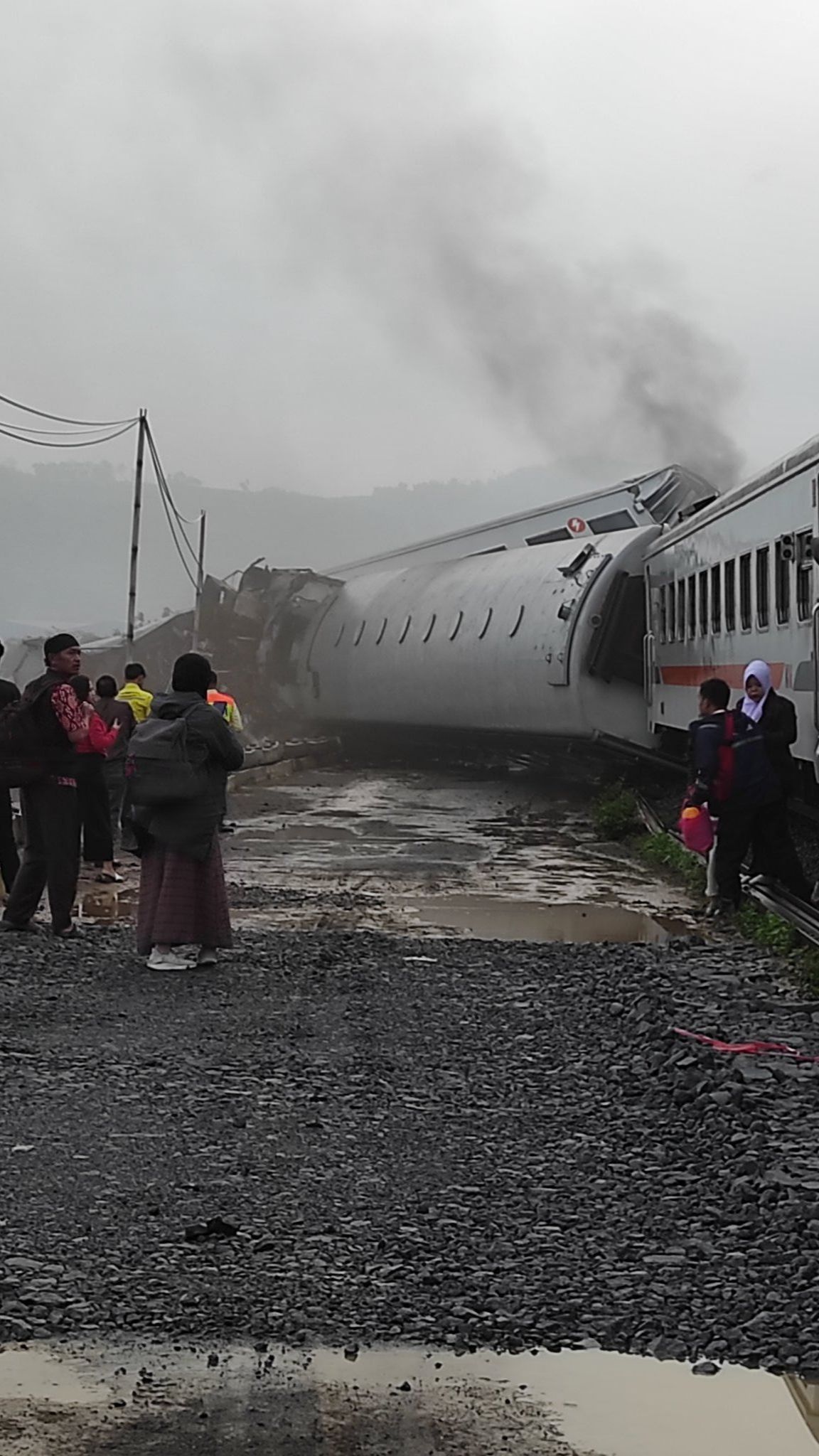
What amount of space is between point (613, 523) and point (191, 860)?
1720cm

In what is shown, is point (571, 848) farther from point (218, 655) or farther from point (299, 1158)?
point (218, 655)

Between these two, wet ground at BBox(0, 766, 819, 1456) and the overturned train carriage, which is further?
the overturned train carriage

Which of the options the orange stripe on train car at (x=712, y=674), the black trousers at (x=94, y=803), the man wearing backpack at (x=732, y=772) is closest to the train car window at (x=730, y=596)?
the orange stripe on train car at (x=712, y=674)

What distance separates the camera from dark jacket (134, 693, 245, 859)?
945 cm

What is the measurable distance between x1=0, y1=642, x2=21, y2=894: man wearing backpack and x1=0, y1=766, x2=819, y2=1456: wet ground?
1.35 metres

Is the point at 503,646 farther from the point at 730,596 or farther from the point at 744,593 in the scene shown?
the point at 744,593

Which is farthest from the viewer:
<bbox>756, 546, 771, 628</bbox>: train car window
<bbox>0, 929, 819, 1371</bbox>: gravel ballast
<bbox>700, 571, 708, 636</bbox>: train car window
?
<bbox>700, 571, 708, 636</bbox>: train car window

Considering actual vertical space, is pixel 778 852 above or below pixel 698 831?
below

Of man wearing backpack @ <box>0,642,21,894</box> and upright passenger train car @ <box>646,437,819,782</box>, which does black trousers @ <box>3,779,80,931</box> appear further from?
upright passenger train car @ <box>646,437,819,782</box>

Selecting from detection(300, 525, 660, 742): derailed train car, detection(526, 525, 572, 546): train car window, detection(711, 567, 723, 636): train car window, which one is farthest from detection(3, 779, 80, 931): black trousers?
detection(526, 525, 572, 546): train car window

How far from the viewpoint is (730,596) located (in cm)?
→ 1538

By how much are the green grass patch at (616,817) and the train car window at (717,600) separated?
225cm

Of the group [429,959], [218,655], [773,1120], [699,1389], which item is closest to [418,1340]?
[699,1389]

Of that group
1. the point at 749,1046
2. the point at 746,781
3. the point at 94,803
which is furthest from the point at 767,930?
the point at 94,803
